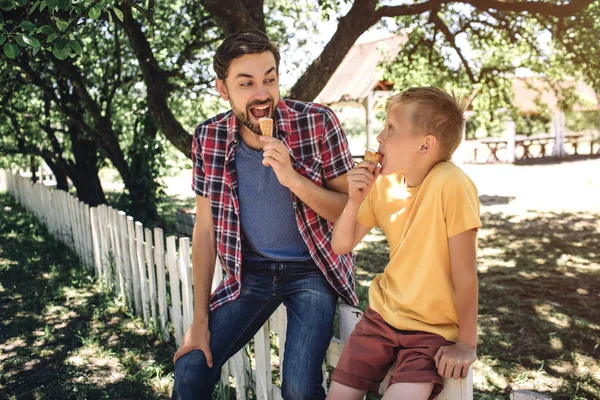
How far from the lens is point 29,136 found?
42.6ft

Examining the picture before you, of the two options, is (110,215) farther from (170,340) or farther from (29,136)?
(29,136)

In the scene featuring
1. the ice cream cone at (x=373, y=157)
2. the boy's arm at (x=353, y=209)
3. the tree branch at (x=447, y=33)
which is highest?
the tree branch at (x=447, y=33)

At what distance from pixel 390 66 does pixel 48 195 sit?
621 cm

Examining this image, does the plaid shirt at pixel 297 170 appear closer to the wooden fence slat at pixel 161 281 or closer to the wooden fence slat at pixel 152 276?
the wooden fence slat at pixel 161 281

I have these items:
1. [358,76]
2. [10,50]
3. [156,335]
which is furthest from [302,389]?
[358,76]

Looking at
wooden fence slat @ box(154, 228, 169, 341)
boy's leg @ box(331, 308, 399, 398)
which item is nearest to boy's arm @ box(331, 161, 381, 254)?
boy's leg @ box(331, 308, 399, 398)

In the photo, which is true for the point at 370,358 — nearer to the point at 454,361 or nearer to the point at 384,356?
the point at 384,356

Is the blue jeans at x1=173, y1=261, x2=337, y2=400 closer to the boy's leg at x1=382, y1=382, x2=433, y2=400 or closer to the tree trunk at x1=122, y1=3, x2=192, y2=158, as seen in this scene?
the boy's leg at x1=382, y1=382, x2=433, y2=400

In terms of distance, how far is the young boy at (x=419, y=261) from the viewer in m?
1.85

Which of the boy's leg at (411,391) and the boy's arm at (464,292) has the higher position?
the boy's arm at (464,292)

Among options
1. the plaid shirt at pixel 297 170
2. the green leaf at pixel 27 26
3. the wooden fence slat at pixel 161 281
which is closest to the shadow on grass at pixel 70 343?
the wooden fence slat at pixel 161 281

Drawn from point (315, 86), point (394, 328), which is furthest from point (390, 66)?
point (394, 328)

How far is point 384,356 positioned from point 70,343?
11.8 feet

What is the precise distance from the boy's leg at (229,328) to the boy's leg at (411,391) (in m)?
0.93
